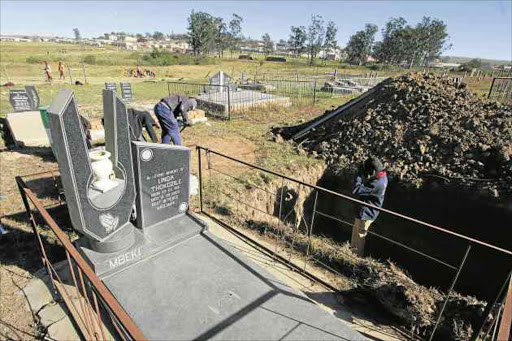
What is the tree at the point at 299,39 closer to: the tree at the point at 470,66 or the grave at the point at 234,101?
the tree at the point at 470,66

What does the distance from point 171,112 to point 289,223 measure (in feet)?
13.1

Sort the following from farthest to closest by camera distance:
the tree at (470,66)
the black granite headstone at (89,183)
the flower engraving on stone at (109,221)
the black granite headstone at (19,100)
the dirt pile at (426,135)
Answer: the tree at (470,66), the black granite headstone at (19,100), the dirt pile at (426,135), the flower engraving on stone at (109,221), the black granite headstone at (89,183)

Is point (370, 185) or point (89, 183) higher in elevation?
point (89, 183)

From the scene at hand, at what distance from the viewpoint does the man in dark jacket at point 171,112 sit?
708 centimetres

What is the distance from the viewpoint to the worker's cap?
517 centimetres

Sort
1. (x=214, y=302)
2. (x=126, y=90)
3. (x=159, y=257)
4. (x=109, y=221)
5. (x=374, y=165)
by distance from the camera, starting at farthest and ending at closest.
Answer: (x=126, y=90) < (x=374, y=165) < (x=159, y=257) < (x=109, y=221) < (x=214, y=302)

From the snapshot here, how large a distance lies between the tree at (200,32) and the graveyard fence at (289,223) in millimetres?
70554

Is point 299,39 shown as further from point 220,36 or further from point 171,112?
point 171,112

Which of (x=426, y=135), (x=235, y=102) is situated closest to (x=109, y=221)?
(x=426, y=135)

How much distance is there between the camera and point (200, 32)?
7012cm

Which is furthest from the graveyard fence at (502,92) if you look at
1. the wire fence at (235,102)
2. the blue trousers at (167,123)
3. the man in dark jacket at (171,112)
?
the blue trousers at (167,123)

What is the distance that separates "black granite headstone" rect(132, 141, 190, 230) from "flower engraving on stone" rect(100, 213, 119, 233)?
0.47 metres

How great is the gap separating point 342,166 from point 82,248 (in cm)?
758

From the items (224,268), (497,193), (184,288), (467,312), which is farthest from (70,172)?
(497,193)
